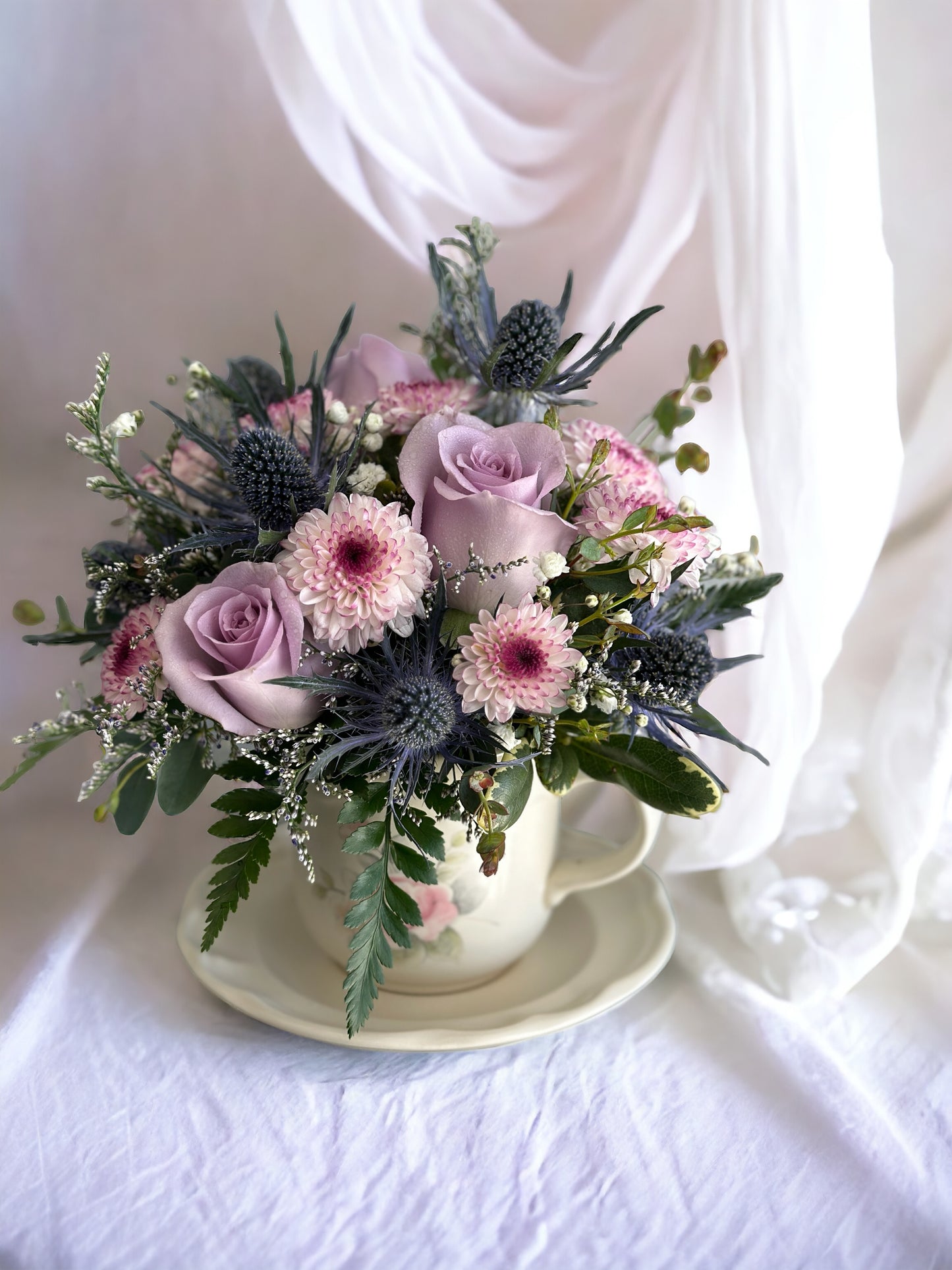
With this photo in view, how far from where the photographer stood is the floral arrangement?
1.70ft

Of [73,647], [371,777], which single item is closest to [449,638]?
[371,777]

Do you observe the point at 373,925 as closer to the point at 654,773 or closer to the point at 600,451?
the point at 654,773

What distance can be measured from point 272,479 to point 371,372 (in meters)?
0.17

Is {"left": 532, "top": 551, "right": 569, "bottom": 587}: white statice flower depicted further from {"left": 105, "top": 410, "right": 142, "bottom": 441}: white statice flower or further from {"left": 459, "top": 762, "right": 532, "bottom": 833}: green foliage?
{"left": 105, "top": 410, "right": 142, "bottom": 441}: white statice flower

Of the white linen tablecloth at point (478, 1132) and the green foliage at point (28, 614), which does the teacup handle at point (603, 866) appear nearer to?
the white linen tablecloth at point (478, 1132)

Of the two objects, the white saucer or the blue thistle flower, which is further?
the white saucer

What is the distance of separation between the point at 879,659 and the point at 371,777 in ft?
1.50

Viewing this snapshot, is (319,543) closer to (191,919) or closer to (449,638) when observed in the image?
(449,638)

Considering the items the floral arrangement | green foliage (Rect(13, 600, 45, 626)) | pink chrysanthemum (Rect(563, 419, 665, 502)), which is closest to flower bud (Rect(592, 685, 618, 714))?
the floral arrangement

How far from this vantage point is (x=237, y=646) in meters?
0.51

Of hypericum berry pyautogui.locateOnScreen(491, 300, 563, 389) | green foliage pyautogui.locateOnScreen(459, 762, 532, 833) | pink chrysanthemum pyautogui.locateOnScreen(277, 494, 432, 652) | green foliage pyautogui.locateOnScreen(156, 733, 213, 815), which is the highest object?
hypericum berry pyautogui.locateOnScreen(491, 300, 563, 389)

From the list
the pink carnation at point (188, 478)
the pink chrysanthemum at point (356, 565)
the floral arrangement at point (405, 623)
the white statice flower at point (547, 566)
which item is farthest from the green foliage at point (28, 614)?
the white statice flower at point (547, 566)

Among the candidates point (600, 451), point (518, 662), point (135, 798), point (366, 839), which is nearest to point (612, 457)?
point (600, 451)

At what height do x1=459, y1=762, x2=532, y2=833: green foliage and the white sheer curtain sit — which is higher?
the white sheer curtain
